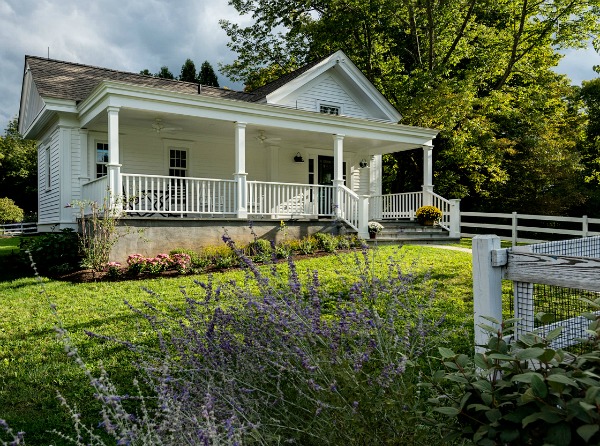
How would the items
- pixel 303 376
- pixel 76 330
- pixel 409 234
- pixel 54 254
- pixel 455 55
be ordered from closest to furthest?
pixel 303 376
pixel 76 330
pixel 54 254
pixel 409 234
pixel 455 55

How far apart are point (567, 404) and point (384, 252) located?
31.9 ft

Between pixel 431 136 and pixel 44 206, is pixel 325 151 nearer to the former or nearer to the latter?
pixel 431 136

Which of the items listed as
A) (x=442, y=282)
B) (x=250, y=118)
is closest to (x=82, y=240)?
(x=250, y=118)

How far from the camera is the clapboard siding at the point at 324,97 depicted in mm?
16812

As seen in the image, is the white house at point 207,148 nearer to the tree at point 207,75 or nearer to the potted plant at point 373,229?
the potted plant at point 373,229

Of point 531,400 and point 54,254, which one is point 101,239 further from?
point 531,400

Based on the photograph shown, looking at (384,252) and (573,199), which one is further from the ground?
(573,199)

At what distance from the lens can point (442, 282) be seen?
8039 millimetres

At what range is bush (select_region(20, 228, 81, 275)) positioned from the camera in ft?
32.5

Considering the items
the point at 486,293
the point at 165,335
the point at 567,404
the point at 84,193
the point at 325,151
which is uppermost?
the point at 325,151

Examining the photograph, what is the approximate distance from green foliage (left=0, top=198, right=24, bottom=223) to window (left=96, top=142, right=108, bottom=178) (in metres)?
21.1

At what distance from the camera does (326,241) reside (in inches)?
462

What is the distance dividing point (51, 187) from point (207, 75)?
24317mm

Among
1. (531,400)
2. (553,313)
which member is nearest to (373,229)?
(553,313)
